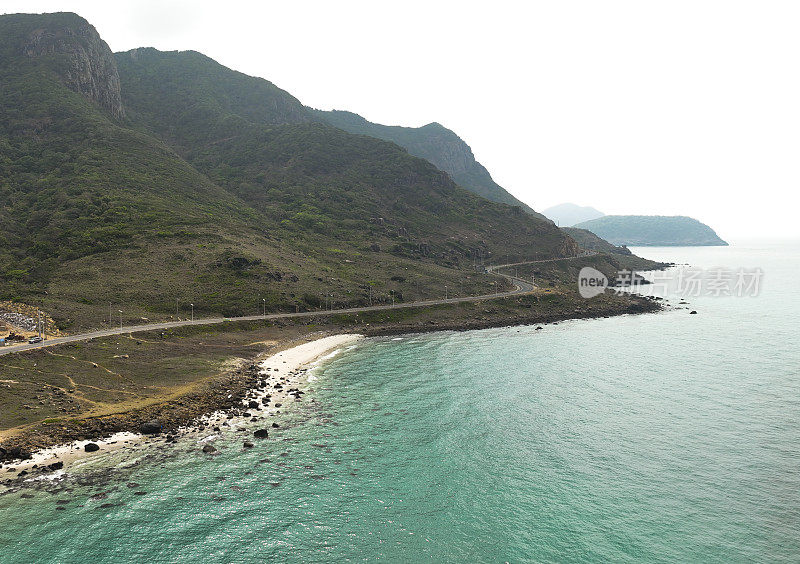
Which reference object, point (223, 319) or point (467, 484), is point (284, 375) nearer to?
point (223, 319)

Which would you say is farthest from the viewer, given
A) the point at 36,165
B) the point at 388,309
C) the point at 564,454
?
the point at 36,165

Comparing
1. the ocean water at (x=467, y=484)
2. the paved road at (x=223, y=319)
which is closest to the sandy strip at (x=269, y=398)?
the ocean water at (x=467, y=484)

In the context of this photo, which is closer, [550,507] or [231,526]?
[231,526]

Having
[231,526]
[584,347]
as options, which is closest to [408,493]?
[231,526]

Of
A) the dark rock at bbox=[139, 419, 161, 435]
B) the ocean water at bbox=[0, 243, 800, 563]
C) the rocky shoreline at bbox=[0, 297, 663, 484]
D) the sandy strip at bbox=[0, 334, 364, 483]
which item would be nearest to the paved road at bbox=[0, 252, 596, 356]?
the sandy strip at bbox=[0, 334, 364, 483]

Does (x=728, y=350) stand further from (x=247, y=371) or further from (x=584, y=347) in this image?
(x=247, y=371)

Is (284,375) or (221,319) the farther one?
(221,319)

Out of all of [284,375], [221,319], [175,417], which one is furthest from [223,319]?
[175,417]
